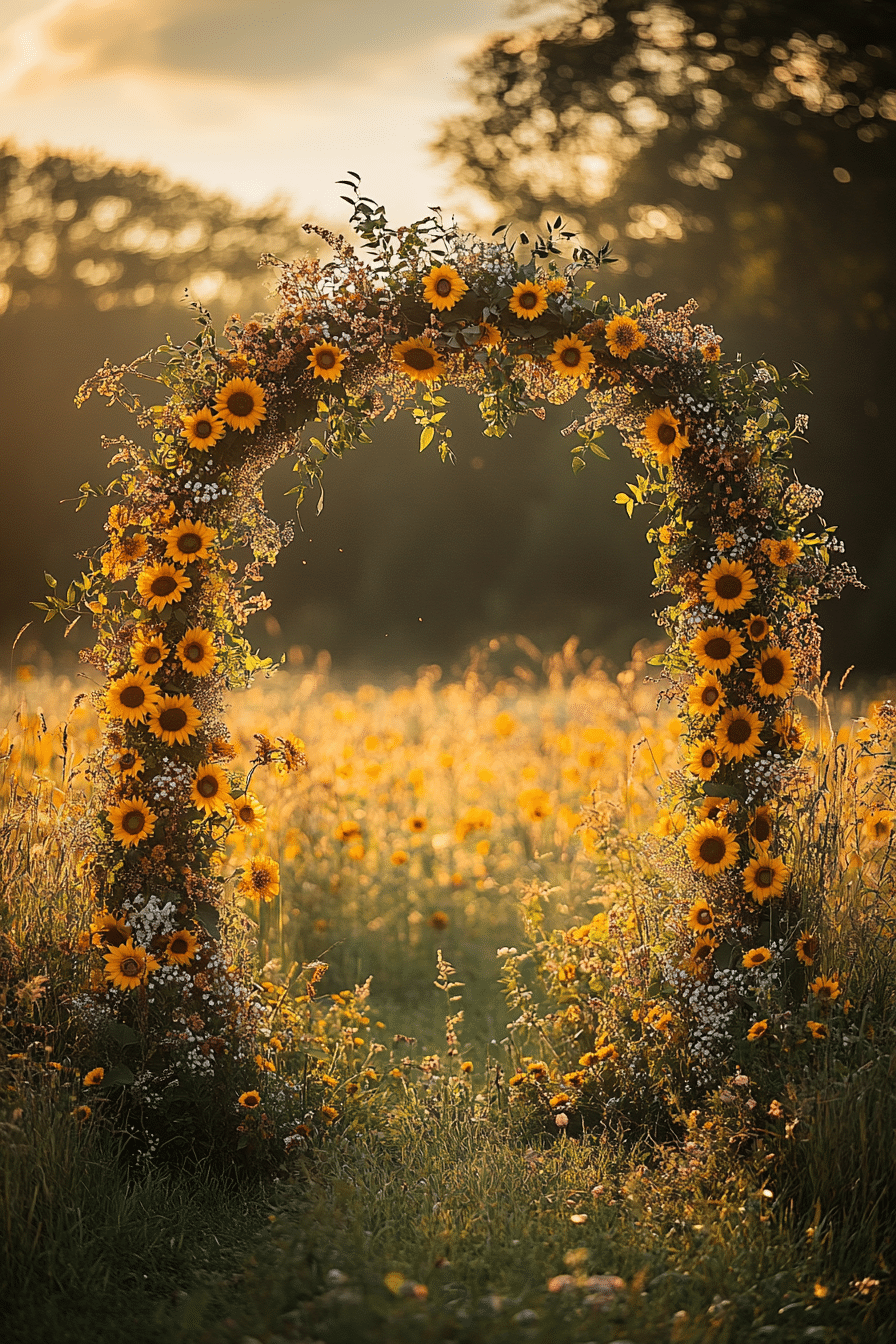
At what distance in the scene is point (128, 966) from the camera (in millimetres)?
3275

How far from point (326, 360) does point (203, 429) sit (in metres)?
0.46

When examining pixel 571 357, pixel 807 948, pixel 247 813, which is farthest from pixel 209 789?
pixel 807 948

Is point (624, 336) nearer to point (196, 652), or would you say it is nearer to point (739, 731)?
point (739, 731)

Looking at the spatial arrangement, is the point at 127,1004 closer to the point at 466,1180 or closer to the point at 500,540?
the point at 466,1180

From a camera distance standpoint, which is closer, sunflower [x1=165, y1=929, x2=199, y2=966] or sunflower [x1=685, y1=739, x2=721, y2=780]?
sunflower [x1=165, y1=929, x2=199, y2=966]

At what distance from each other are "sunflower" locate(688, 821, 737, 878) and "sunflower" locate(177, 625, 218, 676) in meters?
1.72

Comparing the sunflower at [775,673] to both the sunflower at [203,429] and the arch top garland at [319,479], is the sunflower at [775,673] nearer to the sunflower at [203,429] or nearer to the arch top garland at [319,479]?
the arch top garland at [319,479]

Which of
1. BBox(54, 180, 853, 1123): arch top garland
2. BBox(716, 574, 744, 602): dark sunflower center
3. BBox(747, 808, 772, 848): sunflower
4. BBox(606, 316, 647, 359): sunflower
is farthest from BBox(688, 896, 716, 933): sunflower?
BBox(606, 316, 647, 359): sunflower

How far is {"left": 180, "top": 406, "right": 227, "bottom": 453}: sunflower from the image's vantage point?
342 centimetres

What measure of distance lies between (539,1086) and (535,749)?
3.28m

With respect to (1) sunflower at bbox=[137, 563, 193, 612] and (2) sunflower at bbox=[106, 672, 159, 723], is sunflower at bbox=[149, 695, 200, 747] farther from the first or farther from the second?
(1) sunflower at bbox=[137, 563, 193, 612]

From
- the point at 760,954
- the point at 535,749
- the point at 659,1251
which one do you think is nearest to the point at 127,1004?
the point at 659,1251

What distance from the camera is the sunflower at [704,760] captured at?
11.8 feet

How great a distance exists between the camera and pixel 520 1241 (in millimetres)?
2652
